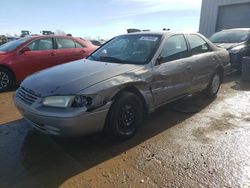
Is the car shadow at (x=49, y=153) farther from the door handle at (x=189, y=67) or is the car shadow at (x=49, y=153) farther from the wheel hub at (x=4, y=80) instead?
the wheel hub at (x=4, y=80)

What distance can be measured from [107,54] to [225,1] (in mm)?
15125

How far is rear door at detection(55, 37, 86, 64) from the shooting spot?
26.1 feet

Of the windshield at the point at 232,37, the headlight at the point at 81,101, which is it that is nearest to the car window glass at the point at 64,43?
the headlight at the point at 81,101

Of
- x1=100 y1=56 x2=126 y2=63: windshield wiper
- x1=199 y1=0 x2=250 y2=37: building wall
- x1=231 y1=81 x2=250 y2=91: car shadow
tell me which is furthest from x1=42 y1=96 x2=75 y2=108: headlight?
x1=199 y1=0 x2=250 y2=37: building wall

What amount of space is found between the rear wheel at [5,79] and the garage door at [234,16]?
14.3 meters

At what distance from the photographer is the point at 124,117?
379 centimetres

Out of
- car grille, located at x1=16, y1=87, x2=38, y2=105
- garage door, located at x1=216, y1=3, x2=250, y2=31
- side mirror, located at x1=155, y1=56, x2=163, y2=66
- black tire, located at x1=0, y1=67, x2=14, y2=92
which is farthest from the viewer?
garage door, located at x1=216, y1=3, x2=250, y2=31

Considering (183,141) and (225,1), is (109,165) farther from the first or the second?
A: (225,1)

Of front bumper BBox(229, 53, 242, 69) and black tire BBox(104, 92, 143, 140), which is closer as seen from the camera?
black tire BBox(104, 92, 143, 140)

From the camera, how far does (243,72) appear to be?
827cm

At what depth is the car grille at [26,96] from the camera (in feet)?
11.5

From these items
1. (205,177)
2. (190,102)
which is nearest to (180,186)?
(205,177)

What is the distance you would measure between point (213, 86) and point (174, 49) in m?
1.89

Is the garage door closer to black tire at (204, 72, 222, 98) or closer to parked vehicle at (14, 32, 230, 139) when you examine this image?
black tire at (204, 72, 222, 98)
